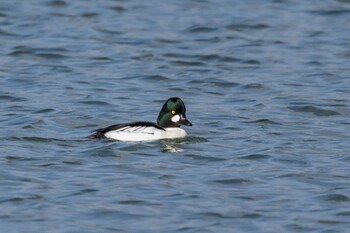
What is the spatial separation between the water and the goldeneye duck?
128 mm

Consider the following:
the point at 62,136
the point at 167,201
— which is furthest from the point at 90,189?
the point at 62,136

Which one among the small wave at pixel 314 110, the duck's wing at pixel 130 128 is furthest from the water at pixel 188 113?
the duck's wing at pixel 130 128

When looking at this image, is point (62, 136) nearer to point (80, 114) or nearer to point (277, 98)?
point (80, 114)

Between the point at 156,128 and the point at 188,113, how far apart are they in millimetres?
2361

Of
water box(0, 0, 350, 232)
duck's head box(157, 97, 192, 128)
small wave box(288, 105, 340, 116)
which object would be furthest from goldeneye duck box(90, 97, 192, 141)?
small wave box(288, 105, 340, 116)

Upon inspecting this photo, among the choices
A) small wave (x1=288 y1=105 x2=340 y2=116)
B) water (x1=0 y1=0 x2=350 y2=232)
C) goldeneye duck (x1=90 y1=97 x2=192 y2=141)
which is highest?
goldeneye duck (x1=90 y1=97 x2=192 y2=141)

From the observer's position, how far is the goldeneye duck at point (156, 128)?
1612 centimetres

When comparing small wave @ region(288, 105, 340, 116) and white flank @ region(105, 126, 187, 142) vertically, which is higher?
white flank @ region(105, 126, 187, 142)

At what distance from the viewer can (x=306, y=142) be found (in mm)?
16750

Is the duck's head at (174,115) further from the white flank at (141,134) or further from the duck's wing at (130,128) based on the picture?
the duck's wing at (130,128)

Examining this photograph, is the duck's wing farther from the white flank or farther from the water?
the water

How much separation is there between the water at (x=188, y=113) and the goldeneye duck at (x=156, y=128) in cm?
13

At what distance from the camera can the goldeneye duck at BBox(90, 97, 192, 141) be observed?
16.1 metres

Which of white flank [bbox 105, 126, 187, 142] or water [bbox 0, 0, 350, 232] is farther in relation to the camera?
white flank [bbox 105, 126, 187, 142]
